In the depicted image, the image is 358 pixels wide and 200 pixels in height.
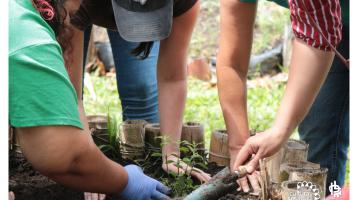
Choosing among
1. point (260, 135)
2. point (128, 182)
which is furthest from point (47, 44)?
point (260, 135)

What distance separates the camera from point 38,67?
1.66m

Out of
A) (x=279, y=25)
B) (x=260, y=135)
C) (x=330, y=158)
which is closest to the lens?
(x=260, y=135)

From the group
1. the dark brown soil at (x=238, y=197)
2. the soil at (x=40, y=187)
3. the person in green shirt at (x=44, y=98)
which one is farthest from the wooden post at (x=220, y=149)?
the person in green shirt at (x=44, y=98)

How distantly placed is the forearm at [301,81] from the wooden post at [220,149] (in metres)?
0.57

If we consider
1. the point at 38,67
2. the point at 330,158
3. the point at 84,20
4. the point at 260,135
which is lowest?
the point at 330,158

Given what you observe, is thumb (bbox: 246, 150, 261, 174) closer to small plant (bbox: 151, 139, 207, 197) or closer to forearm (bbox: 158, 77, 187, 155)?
small plant (bbox: 151, 139, 207, 197)

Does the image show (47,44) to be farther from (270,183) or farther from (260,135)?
(270,183)

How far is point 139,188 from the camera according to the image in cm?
206

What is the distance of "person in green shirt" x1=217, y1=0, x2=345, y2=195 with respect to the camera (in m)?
1.72

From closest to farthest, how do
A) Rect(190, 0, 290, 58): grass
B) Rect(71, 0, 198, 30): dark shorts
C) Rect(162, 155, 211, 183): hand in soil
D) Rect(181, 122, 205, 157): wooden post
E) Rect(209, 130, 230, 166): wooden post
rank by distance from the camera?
Rect(71, 0, 198, 30): dark shorts
Rect(162, 155, 211, 183): hand in soil
Rect(209, 130, 230, 166): wooden post
Rect(181, 122, 205, 157): wooden post
Rect(190, 0, 290, 58): grass

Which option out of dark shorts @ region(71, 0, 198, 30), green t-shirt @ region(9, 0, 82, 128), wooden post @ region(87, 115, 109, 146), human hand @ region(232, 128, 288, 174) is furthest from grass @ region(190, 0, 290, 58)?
green t-shirt @ region(9, 0, 82, 128)

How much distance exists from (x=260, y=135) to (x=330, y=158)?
1.03 m

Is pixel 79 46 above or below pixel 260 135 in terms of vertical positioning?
above

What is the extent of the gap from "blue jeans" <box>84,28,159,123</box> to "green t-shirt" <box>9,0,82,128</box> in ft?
4.52
